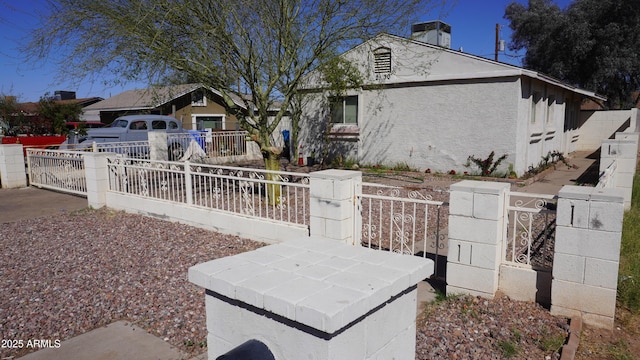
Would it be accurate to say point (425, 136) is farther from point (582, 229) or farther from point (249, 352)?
point (249, 352)

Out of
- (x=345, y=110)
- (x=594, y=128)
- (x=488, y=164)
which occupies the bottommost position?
(x=488, y=164)

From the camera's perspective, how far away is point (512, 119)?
12.2 m

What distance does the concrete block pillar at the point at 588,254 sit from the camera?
3672 mm

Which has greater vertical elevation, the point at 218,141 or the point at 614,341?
the point at 218,141

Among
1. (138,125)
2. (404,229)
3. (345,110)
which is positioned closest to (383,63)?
(345,110)

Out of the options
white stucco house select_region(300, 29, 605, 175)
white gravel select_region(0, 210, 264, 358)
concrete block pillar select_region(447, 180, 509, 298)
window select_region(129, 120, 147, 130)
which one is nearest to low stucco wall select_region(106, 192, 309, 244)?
white gravel select_region(0, 210, 264, 358)

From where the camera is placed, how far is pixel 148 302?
4.50 m

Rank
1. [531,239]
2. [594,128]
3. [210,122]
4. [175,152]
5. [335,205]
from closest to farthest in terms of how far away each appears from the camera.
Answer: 1. [335,205]
2. [531,239]
3. [175,152]
4. [594,128]
5. [210,122]

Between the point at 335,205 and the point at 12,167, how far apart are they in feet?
35.8

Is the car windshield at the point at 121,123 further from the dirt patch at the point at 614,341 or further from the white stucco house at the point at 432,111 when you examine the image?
the dirt patch at the point at 614,341

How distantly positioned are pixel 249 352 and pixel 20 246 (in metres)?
6.89

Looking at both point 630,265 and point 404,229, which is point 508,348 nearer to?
point 630,265

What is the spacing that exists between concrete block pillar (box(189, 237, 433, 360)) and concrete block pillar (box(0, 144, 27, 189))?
42.4ft

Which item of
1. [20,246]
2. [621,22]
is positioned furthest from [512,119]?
[621,22]
